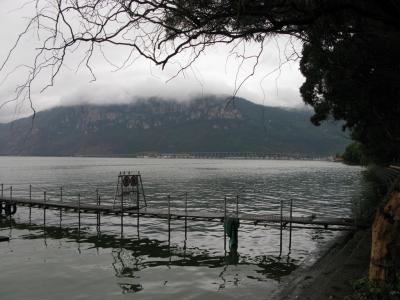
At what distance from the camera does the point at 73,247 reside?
25156 millimetres

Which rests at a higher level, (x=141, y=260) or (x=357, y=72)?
(x=357, y=72)

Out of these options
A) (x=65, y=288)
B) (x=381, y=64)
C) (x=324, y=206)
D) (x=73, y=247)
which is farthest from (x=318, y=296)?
(x=324, y=206)

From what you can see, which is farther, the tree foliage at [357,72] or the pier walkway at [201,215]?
the pier walkway at [201,215]

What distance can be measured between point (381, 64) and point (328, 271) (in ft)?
25.0

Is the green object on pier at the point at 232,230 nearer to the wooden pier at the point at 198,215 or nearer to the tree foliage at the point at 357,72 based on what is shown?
the wooden pier at the point at 198,215

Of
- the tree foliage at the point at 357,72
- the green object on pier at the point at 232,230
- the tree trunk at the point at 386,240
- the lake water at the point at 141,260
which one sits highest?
the tree foliage at the point at 357,72

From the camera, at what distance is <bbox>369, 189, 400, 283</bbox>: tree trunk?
692cm

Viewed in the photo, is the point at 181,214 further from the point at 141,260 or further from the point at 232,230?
the point at 141,260

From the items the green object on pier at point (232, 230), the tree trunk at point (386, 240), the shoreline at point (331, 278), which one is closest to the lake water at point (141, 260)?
the green object on pier at point (232, 230)

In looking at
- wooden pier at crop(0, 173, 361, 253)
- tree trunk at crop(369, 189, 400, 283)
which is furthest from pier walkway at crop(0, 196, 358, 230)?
tree trunk at crop(369, 189, 400, 283)

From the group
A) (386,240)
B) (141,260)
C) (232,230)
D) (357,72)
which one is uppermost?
(357,72)

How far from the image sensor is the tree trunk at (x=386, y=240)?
692 cm

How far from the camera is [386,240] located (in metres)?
7.19

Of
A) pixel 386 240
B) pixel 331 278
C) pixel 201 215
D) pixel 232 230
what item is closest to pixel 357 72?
pixel 331 278
